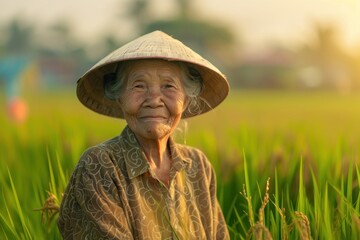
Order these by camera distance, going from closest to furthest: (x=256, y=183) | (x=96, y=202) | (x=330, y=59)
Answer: (x=96, y=202)
(x=256, y=183)
(x=330, y=59)

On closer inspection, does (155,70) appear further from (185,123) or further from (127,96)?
(185,123)

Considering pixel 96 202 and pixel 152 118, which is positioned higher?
A: pixel 152 118

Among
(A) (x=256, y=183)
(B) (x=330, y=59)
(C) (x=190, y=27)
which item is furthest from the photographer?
(B) (x=330, y=59)

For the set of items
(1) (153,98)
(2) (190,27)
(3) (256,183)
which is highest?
(2) (190,27)

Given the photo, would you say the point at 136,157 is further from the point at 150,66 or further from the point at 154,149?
the point at 150,66

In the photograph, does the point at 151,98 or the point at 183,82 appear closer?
the point at 151,98

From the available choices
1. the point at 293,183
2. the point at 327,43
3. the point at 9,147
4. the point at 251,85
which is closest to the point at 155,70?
the point at 293,183

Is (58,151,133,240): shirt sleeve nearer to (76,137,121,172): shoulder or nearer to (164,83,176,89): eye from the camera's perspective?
(76,137,121,172): shoulder

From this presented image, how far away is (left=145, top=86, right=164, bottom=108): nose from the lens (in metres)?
2.13

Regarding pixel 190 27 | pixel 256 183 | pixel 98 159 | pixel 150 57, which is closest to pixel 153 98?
pixel 150 57

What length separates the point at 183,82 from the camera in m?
2.26

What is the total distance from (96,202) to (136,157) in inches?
7.2

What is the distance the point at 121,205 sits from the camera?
2127mm

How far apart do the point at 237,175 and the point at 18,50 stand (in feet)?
207
